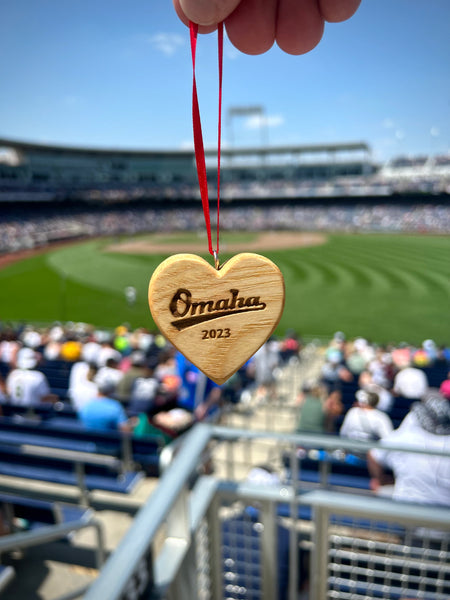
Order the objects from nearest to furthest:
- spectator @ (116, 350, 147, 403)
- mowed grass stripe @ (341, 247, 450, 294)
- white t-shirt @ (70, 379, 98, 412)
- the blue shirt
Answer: the blue shirt
white t-shirt @ (70, 379, 98, 412)
spectator @ (116, 350, 147, 403)
mowed grass stripe @ (341, 247, 450, 294)

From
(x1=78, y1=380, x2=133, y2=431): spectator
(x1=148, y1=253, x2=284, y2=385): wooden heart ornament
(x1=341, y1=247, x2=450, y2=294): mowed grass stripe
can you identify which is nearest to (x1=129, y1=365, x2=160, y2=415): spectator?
(x1=78, y1=380, x2=133, y2=431): spectator

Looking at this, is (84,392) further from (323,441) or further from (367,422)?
(323,441)

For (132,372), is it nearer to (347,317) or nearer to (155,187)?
(347,317)

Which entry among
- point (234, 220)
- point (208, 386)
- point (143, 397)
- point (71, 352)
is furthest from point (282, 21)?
point (234, 220)

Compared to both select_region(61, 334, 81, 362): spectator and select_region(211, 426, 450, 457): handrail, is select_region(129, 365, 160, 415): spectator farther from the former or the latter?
select_region(61, 334, 81, 362): spectator

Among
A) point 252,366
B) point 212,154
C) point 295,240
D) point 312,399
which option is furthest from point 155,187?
point 312,399

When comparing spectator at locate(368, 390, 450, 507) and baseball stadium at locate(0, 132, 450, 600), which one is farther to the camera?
spectator at locate(368, 390, 450, 507)
